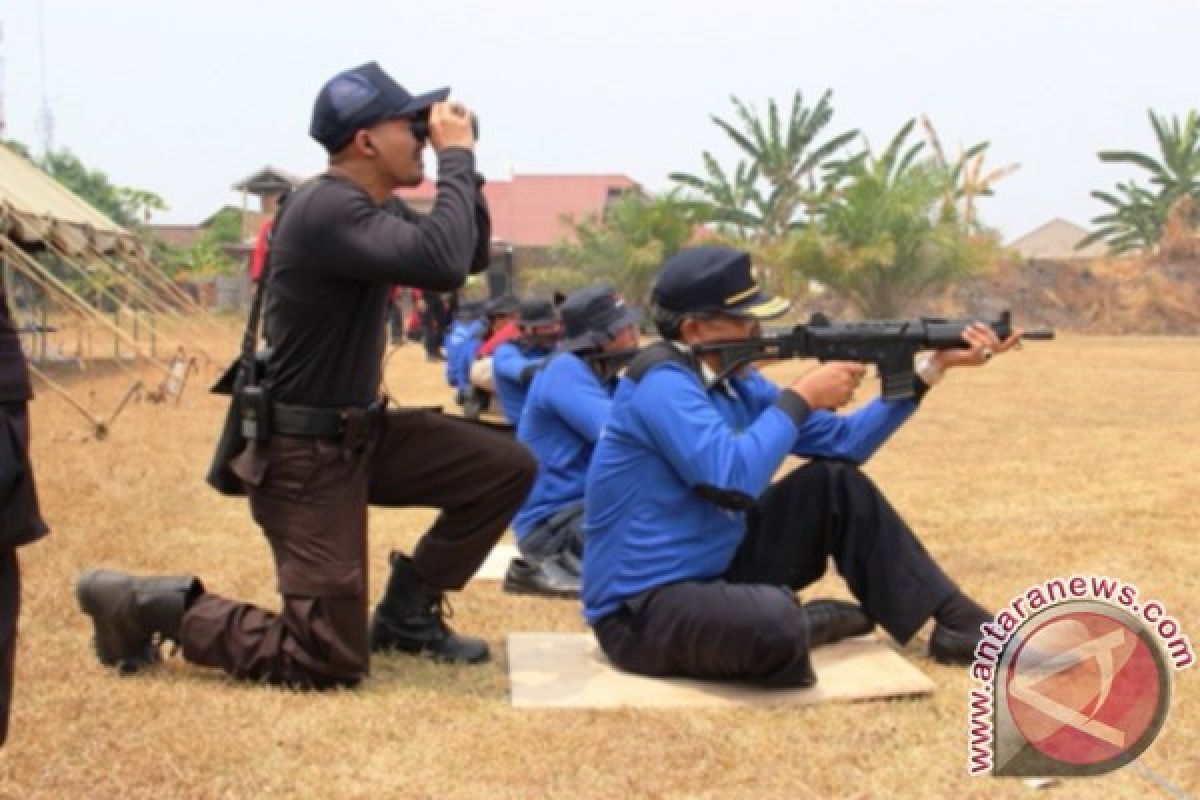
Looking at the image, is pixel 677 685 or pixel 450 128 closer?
pixel 450 128

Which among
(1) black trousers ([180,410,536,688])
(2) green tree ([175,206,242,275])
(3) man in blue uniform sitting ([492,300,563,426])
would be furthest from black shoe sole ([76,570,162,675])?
(2) green tree ([175,206,242,275])

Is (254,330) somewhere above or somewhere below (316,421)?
above

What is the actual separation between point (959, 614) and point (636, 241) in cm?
3292

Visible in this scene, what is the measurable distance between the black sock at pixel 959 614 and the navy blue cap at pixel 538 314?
15.1 ft

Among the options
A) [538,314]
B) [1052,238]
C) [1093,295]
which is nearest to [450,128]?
[538,314]

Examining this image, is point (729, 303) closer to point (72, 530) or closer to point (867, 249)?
point (72, 530)

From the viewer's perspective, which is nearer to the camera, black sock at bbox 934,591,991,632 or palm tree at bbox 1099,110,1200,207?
black sock at bbox 934,591,991,632

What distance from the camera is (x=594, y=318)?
6.26 metres

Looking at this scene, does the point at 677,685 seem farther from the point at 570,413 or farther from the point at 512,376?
the point at 512,376

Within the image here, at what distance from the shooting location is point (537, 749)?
367 centimetres

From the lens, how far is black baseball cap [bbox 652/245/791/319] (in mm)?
4223

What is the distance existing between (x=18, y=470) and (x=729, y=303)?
2.11 m

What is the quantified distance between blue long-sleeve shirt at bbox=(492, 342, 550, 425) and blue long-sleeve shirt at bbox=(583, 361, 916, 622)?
11.9ft

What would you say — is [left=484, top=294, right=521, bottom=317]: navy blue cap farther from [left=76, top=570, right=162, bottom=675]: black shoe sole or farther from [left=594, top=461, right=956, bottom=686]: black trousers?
[left=76, top=570, right=162, bottom=675]: black shoe sole
